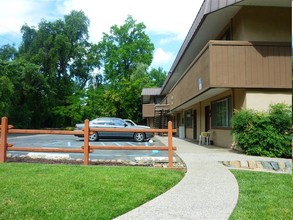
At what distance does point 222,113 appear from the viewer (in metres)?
14.3

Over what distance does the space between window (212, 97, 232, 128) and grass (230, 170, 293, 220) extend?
592 centimetres

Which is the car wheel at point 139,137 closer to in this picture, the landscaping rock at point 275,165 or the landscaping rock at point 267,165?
the landscaping rock at point 267,165

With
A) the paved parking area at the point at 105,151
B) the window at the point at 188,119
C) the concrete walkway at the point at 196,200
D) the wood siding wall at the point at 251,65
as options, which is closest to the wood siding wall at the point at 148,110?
the window at the point at 188,119

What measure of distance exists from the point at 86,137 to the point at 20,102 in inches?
1324

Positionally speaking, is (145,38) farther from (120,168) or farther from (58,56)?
(120,168)

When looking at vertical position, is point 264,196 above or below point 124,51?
below

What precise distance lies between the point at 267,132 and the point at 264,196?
5319 millimetres

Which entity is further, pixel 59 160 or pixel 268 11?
pixel 268 11

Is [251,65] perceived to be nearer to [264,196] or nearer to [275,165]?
[275,165]

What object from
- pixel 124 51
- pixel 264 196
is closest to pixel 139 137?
pixel 264 196

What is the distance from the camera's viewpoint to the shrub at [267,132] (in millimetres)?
10406

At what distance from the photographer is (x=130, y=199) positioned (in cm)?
528

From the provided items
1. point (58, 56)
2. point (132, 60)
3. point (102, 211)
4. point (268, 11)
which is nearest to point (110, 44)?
point (132, 60)

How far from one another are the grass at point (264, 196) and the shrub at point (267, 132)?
3.07m
